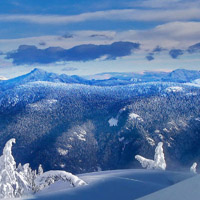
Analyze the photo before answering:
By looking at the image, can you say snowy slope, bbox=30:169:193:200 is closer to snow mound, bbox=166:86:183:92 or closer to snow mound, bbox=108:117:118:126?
snow mound, bbox=108:117:118:126

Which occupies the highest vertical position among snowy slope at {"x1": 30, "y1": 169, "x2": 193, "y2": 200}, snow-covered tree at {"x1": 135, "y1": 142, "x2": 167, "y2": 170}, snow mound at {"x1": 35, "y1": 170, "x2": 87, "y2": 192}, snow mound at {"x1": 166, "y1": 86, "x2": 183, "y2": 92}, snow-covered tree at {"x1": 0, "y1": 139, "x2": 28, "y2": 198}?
snow mound at {"x1": 166, "y1": 86, "x2": 183, "y2": 92}

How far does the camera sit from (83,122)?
389cm

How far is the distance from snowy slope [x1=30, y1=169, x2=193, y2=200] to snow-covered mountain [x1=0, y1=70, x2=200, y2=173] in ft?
2.59

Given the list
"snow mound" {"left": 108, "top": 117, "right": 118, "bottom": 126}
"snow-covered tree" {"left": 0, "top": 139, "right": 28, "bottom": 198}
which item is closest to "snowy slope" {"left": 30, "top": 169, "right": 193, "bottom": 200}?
"snow-covered tree" {"left": 0, "top": 139, "right": 28, "bottom": 198}

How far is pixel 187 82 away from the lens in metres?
4.57

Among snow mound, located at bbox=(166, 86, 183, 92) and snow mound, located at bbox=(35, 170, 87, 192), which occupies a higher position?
snow mound, located at bbox=(166, 86, 183, 92)

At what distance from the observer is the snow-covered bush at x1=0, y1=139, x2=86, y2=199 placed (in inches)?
94.9

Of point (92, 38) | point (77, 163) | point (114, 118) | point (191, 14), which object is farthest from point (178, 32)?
point (77, 163)

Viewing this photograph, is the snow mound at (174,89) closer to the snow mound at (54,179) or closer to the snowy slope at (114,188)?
the snowy slope at (114,188)

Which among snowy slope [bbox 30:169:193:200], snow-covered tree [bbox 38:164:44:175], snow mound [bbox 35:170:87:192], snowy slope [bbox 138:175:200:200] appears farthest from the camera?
snow-covered tree [bbox 38:164:44:175]

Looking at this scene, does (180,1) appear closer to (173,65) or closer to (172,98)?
(173,65)

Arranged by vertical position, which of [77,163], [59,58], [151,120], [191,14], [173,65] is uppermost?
[191,14]

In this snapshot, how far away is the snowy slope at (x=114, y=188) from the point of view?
235cm

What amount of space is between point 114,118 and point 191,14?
1918mm
